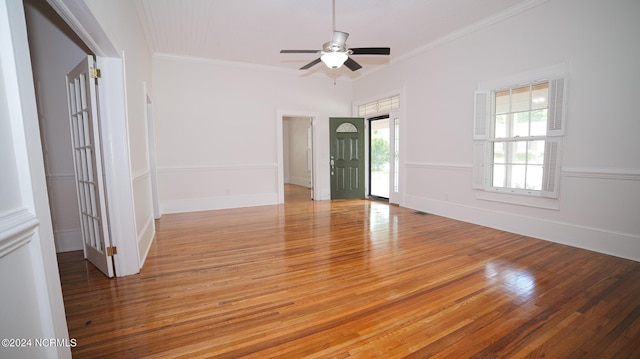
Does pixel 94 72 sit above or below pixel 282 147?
above

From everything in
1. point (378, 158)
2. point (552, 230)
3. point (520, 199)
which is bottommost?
point (552, 230)

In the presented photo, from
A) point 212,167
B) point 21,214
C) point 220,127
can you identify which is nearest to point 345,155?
point 220,127

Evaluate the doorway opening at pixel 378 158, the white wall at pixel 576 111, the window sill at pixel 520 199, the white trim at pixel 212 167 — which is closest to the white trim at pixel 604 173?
the white wall at pixel 576 111

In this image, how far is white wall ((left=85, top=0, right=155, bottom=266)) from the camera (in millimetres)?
2442

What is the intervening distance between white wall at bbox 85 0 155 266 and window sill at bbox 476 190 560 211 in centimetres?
482

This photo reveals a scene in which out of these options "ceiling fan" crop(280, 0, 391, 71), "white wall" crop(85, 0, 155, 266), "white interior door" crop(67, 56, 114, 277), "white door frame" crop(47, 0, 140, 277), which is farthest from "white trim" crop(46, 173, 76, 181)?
"ceiling fan" crop(280, 0, 391, 71)

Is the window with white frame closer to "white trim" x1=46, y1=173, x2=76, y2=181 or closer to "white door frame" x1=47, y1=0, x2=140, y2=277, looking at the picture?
"white door frame" x1=47, y1=0, x2=140, y2=277

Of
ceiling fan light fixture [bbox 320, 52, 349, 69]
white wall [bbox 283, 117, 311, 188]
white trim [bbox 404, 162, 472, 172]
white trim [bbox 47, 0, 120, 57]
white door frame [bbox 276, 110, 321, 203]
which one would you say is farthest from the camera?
white wall [bbox 283, 117, 311, 188]

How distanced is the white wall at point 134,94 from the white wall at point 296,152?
6473 mm

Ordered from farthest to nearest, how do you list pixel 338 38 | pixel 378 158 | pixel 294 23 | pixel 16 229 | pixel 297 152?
pixel 297 152
pixel 378 158
pixel 294 23
pixel 338 38
pixel 16 229

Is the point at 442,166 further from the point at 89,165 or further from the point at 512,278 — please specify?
the point at 89,165

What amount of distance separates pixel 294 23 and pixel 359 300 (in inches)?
159

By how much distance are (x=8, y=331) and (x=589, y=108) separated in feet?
16.6

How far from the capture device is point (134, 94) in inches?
127
